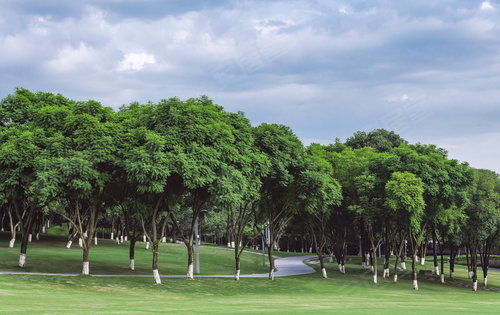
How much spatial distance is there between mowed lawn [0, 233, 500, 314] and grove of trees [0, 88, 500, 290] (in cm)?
348

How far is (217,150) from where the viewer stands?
32.9 meters

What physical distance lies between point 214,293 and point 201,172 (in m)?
8.82

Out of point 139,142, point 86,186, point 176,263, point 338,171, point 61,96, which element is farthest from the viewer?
point 176,263

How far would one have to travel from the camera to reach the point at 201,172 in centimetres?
3156

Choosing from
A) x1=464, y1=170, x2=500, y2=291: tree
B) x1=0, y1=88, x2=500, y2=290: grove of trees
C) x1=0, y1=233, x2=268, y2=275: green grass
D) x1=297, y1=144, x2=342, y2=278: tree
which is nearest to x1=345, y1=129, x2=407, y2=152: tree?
x1=0, y1=88, x2=500, y2=290: grove of trees

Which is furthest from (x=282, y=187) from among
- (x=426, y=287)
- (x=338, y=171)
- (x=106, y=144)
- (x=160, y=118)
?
(x=426, y=287)

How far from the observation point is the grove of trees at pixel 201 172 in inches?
1236

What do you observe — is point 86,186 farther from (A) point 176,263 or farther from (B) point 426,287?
(B) point 426,287

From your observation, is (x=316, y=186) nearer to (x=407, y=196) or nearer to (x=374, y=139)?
(x=407, y=196)

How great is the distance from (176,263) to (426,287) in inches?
1121

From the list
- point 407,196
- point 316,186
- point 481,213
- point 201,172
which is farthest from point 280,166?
point 481,213

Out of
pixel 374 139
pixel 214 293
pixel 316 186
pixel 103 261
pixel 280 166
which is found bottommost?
pixel 214 293

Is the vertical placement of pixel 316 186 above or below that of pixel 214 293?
above

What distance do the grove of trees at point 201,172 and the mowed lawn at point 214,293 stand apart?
3.48m
